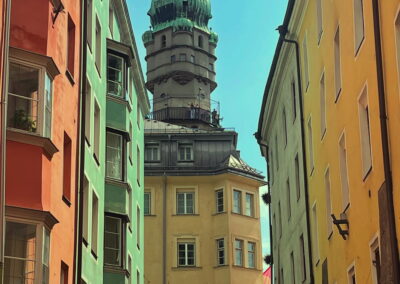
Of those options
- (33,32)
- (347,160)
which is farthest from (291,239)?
(33,32)

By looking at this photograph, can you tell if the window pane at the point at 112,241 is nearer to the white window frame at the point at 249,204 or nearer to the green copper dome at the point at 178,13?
the white window frame at the point at 249,204

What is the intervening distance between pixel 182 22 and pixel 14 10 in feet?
240

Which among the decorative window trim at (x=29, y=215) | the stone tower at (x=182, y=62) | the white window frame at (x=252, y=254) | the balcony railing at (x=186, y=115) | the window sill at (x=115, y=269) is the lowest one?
the decorative window trim at (x=29, y=215)

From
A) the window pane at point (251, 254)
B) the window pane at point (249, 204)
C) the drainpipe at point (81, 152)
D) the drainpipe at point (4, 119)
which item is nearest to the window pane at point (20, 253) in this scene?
the drainpipe at point (4, 119)

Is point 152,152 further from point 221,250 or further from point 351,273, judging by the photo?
point 351,273

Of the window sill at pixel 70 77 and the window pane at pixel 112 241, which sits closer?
the window sill at pixel 70 77

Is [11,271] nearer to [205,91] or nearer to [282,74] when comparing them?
[282,74]

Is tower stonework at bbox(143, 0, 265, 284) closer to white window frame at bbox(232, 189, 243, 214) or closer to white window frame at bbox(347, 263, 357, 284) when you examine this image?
white window frame at bbox(232, 189, 243, 214)

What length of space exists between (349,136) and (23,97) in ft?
29.2

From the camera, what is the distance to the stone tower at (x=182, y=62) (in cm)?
8544

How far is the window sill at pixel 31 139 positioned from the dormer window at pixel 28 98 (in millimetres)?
249

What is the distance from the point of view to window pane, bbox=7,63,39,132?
841 inches

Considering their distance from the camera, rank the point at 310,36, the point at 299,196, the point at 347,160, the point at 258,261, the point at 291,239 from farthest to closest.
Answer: the point at 258,261 < the point at 291,239 < the point at 299,196 < the point at 310,36 < the point at 347,160

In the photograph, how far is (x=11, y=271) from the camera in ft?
67.0
